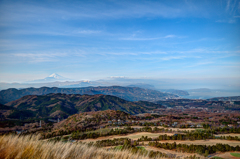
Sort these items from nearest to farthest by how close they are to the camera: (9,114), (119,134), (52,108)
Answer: (119,134) < (9,114) < (52,108)

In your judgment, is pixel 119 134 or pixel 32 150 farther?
pixel 119 134

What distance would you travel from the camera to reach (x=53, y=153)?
4312 mm

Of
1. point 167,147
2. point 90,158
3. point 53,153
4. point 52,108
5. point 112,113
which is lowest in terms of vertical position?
point 52,108

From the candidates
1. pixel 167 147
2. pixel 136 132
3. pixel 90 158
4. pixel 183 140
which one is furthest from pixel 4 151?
pixel 136 132

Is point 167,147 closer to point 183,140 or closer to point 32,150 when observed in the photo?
point 183,140

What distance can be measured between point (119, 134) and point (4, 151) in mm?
55123

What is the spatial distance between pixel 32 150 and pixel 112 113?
10344 cm

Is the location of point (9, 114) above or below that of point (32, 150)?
below

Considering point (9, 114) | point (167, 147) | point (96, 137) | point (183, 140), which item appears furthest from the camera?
point (9, 114)

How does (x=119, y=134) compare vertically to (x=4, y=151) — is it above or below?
below

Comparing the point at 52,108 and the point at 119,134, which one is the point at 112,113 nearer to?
the point at 119,134

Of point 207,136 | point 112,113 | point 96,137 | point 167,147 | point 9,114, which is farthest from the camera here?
point 9,114

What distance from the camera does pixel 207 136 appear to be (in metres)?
45.6

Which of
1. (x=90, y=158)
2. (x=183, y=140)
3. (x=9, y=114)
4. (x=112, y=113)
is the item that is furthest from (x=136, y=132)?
(x=9, y=114)
